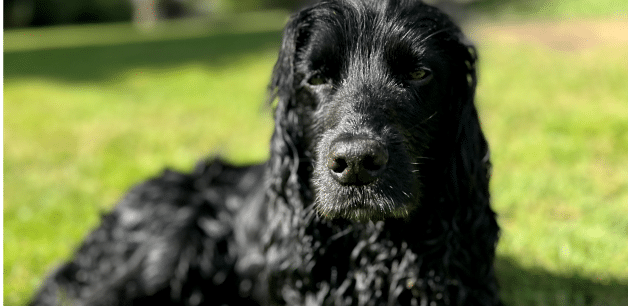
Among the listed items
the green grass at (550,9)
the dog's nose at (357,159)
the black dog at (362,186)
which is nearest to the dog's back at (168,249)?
the black dog at (362,186)

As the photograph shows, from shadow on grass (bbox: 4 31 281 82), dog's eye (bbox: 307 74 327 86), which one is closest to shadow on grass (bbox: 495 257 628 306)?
dog's eye (bbox: 307 74 327 86)

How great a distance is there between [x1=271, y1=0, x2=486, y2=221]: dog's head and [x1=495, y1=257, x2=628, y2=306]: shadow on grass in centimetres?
150

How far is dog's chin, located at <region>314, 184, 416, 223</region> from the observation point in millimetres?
2363

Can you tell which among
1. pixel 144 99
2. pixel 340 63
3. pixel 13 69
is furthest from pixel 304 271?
pixel 13 69

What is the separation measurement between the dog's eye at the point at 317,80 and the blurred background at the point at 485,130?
477 mm

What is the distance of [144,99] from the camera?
42.1 feet

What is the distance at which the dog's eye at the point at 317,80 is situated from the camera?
111 inches

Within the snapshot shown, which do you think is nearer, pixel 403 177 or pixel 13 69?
pixel 403 177

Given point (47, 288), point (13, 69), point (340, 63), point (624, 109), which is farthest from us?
point (13, 69)

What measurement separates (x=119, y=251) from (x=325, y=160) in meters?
2.24

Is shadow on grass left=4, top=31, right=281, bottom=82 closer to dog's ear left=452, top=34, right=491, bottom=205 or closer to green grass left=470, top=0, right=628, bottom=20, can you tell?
green grass left=470, top=0, right=628, bottom=20

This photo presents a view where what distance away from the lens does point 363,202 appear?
7.81 feet

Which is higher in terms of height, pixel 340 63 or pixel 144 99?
pixel 340 63

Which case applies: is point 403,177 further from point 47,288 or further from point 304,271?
point 47,288
